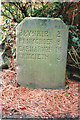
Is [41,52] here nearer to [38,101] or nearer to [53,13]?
[38,101]

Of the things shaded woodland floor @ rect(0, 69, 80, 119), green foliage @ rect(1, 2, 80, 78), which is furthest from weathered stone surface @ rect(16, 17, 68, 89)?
green foliage @ rect(1, 2, 80, 78)

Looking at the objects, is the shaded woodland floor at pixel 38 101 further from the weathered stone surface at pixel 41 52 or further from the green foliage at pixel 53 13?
the green foliage at pixel 53 13

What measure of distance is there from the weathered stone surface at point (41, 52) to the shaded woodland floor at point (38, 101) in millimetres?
188

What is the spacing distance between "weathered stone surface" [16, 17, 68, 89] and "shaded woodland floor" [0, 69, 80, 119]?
0.19 metres

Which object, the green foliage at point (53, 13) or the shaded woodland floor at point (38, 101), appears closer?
the shaded woodland floor at point (38, 101)

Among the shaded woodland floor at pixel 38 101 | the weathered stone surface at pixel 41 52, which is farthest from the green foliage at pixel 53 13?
the shaded woodland floor at pixel 38 101

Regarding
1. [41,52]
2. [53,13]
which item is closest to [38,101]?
[41,52]

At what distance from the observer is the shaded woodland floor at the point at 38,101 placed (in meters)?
2.40

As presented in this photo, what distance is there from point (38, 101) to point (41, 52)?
2.91 ft

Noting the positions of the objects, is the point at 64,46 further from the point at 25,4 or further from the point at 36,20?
the point at 25,4

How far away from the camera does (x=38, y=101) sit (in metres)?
2.72

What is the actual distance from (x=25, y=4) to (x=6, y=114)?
7.50 feet

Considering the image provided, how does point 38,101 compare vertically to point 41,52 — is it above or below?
below

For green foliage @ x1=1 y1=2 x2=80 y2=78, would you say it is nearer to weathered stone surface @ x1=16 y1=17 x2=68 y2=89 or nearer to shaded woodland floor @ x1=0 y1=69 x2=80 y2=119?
weathered stone surface @ x1=16 y1=17 x2=68 y2=89
